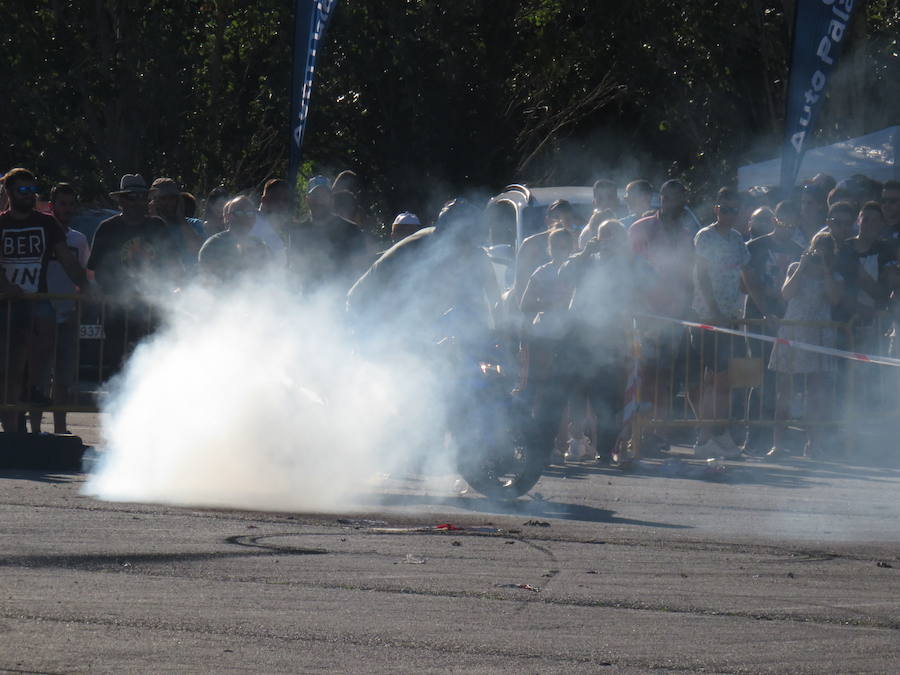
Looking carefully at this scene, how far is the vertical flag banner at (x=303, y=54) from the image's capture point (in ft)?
55.9

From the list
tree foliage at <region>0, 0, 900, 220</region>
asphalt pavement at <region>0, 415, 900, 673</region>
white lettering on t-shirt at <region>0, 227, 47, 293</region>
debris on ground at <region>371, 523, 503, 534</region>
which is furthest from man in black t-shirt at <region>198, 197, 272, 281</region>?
tree foliage at <region>0, 0, 900, 220</region>

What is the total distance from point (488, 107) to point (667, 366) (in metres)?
20.8

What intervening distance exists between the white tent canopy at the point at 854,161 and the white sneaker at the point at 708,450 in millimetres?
5102

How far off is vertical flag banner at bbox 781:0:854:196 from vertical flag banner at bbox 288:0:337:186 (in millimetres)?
4942

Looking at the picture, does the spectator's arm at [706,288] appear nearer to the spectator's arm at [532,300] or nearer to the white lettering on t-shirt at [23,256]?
the spectator's arm at [532,300]

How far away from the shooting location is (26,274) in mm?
11914

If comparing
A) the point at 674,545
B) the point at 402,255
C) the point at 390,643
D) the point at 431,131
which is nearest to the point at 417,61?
the point at 431,131

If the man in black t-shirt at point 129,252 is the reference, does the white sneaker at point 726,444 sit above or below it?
below

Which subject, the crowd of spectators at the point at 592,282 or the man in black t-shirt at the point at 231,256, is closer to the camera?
the man in black t-shirt at the point at 231,256

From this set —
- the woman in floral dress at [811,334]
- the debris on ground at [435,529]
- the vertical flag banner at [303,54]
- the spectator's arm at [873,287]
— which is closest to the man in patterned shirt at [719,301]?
the woman in floral dress at [811,334]

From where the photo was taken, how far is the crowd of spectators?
38.3 ft

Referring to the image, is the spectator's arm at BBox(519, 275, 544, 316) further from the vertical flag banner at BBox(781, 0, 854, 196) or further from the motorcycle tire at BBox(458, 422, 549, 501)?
the vertical flag banner at BBox(781, 0, 854, 196)

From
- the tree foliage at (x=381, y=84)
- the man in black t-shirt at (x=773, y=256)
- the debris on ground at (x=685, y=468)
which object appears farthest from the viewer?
the tree foliage at (x=381, y=84)

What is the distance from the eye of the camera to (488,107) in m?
32.6
